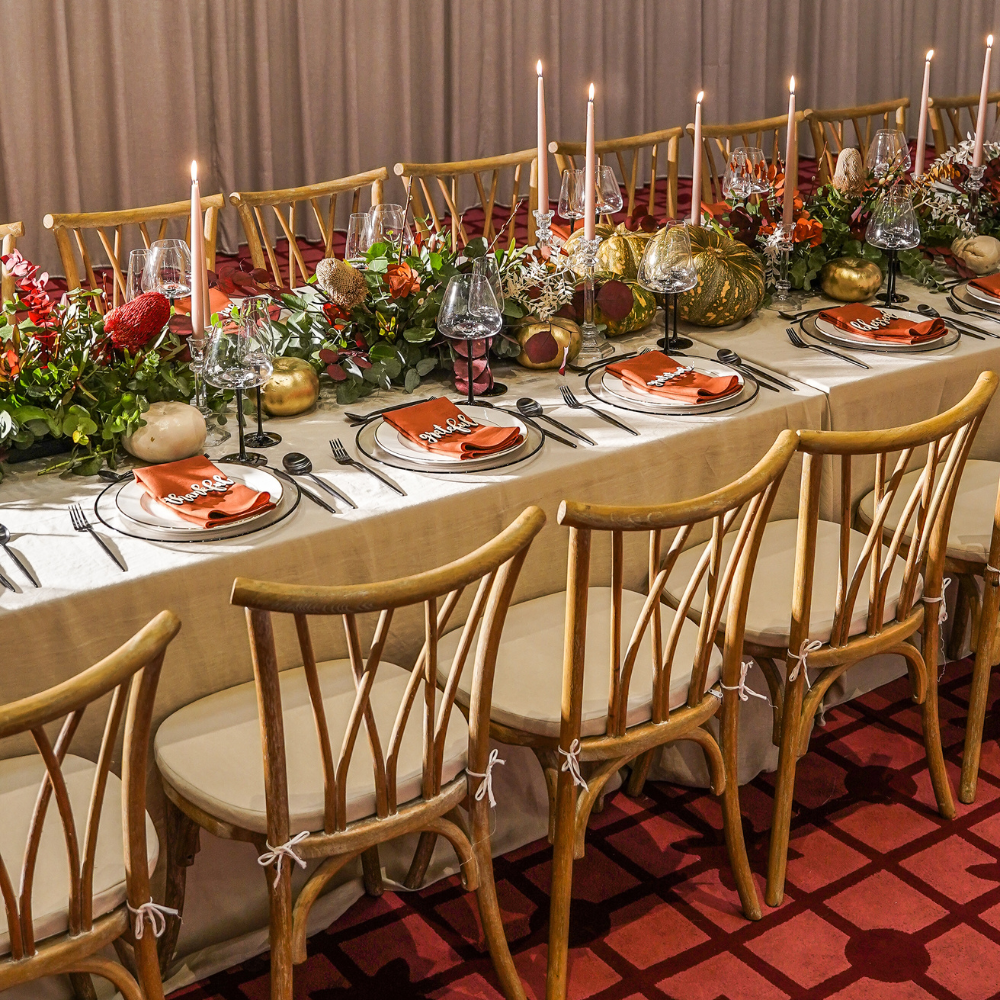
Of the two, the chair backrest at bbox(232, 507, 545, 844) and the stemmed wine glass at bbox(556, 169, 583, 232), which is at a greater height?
the stemmed wine glass at bbox(556, 169, 583, 232)

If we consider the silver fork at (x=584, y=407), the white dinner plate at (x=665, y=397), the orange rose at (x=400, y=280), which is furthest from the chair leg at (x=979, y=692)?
the orange rose at (x=400, y=280)

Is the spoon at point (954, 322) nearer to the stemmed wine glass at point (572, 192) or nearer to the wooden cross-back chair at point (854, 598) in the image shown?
the wooden cross-back chair at point (854, 598)

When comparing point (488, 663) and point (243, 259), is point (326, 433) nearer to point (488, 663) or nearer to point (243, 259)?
point (488, 663)

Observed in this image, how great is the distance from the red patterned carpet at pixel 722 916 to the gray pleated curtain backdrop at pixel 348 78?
414 cm

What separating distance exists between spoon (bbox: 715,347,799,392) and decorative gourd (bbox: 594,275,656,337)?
0.18 metres

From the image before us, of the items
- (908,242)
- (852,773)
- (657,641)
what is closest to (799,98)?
(908,242)

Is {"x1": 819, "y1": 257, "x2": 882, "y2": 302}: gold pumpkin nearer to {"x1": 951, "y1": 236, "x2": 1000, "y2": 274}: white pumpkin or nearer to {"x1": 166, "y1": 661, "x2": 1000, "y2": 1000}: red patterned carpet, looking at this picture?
{"x1": 951, "y1": 236, "x2": 1000, "y2": 274}: white pumpkin

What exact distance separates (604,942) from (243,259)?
14.5ft

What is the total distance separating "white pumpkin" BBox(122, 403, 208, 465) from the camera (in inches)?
78.7

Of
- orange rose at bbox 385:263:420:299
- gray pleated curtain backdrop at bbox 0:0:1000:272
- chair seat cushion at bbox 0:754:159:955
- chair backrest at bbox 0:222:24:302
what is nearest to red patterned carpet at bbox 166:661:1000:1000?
chair seat cushion at bbox 0:754:159:955

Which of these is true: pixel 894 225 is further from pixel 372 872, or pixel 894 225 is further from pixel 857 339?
pixel 372 872

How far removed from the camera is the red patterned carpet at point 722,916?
192 cm

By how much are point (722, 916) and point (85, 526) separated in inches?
47.1

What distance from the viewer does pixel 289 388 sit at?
219 centimetres
